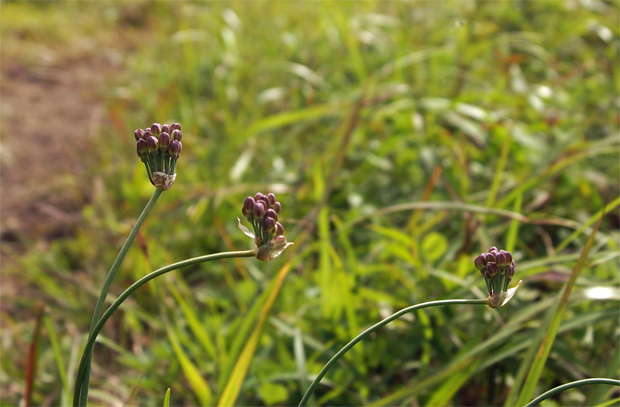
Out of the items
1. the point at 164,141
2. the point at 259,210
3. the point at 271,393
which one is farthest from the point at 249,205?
the point at 271,393

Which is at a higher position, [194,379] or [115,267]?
[115,267]

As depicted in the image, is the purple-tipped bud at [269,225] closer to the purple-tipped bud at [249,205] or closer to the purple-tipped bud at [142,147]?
the purple-tipped bud at [249,205]

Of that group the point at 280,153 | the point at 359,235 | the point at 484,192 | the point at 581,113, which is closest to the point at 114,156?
the point at 280,153

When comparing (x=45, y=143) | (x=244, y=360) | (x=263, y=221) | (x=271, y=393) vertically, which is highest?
(x=45, y=143)

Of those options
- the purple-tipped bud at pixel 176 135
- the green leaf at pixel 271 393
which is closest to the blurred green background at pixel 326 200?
the green leaf at pixel 271 393

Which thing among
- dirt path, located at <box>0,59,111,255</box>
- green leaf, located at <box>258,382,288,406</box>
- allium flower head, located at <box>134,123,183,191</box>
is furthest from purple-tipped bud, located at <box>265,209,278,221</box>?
dirt path, located at <box>0,59,111,255</box>

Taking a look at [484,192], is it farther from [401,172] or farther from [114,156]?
[114,156]

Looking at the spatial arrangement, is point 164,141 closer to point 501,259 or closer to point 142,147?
Answer: point 142,147
